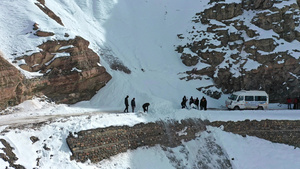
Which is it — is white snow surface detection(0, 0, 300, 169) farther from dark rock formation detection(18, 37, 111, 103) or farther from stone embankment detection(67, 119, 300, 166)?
dark rock formation detection(18, 37, 111, 103)

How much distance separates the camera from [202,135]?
18094 millimetres

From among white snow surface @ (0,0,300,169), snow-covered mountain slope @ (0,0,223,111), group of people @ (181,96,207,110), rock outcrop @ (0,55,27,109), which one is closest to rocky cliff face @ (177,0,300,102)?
white snow surface @ (0,0,300,169)

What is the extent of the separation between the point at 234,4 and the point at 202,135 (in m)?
20.9

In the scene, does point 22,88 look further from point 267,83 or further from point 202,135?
point 267,83

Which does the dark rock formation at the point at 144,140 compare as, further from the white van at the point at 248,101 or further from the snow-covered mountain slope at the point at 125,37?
the white van at the point at 248,101

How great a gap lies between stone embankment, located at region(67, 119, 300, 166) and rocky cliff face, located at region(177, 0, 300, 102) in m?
8.04

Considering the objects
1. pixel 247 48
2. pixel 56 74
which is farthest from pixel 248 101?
pixel 56 74

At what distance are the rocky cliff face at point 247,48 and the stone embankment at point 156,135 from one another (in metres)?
8.04

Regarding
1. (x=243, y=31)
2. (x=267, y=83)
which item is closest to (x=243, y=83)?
(x=267, y=83)

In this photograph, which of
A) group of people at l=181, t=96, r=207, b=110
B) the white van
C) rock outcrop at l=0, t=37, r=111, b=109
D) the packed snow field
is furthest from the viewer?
the white van

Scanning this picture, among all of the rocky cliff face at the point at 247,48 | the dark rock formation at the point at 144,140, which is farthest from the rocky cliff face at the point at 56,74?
the rocky cliff face at the point at 247,48

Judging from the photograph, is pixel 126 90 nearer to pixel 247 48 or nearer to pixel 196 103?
pixel 196 103

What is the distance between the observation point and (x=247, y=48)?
28781 mm

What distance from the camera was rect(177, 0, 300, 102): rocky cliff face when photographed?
26953 millimetres
